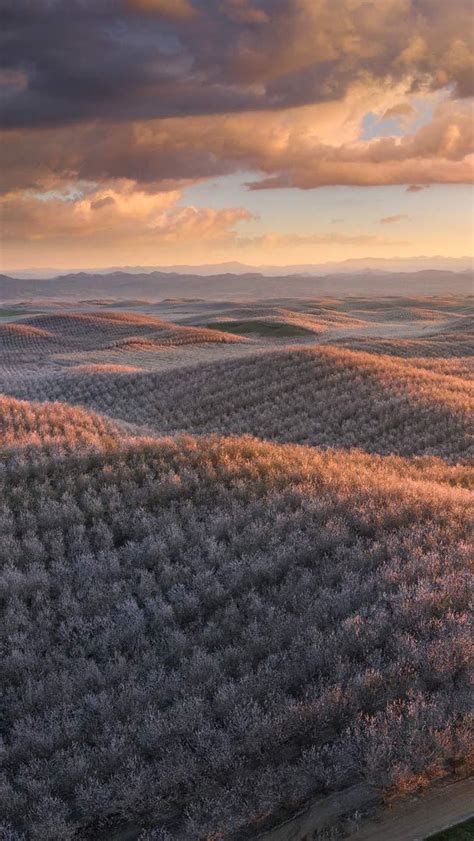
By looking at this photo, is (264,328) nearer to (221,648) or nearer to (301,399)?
(301,399)

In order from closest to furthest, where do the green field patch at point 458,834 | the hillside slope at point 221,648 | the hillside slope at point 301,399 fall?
1. the green field patch at point 458,834
2. the hillside slope at point 221,648
3. the hillside slope at point 301,399

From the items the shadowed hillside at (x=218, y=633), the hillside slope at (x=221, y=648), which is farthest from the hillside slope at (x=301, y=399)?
the hillside slope at (x=221, y=648)

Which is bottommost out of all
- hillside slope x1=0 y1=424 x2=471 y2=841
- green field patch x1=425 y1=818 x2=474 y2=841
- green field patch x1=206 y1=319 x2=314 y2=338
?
green field patch x1=425 y1=818 x2=474 y2=841

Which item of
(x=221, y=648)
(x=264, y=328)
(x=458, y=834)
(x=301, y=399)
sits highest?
(x=264, y=328)

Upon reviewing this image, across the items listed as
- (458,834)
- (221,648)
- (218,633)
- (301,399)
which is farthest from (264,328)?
(458,834)

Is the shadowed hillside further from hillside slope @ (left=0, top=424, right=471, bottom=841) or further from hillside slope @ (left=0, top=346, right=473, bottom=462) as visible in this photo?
hillside slope @ (left=0, top=346, right=473, bottom=462)

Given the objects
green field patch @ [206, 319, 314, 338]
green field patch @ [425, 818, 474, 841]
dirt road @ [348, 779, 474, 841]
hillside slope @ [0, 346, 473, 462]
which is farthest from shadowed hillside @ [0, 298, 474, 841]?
green field patch @ [206, 319, 314, 338]

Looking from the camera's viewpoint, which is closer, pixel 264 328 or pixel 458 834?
pixel 458 834

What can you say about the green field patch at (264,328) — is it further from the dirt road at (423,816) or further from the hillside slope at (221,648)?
the dirt road at (423,816)
